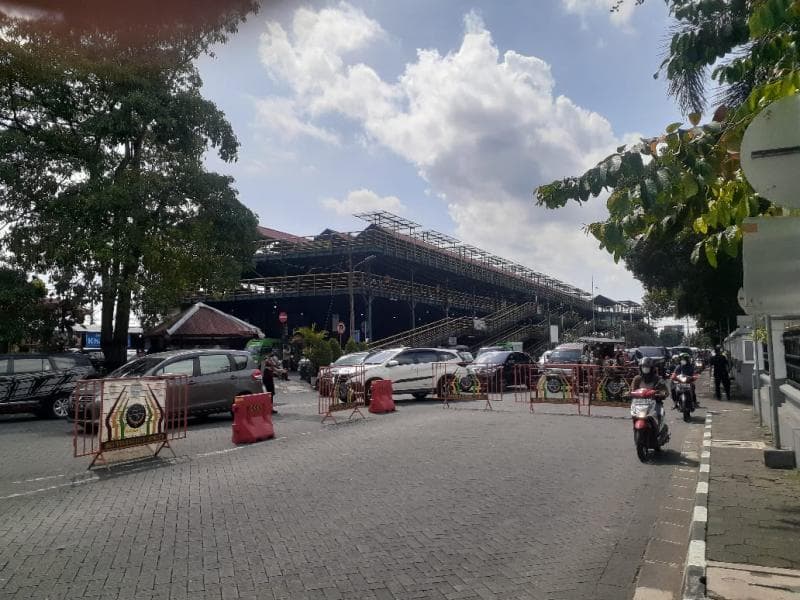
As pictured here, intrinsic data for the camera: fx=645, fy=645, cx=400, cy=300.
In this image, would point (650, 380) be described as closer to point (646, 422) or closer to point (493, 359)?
point (646, 422)

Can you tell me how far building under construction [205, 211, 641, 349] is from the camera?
4253cm

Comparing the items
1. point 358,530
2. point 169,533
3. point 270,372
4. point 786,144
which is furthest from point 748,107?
point 270,372

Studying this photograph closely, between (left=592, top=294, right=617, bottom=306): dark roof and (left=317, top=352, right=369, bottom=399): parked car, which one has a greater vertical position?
(left=592, top=294, right=617, bottom=306): dark roof

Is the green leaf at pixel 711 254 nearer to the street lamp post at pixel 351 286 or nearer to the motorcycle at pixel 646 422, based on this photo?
the motorcycle at pixel 646 422

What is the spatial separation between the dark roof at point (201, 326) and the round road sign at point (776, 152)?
25.4 metres

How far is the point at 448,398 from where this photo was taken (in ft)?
61.9

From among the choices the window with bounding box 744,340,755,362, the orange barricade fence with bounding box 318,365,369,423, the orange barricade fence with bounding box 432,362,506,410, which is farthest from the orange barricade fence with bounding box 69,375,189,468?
the window with bounding box 744,340,755,362

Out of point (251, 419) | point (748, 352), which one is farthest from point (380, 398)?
point (748, 352)

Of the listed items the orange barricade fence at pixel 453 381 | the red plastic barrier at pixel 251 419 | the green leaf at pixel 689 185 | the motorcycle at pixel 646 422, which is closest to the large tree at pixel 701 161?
the green leaf at pixel 689 185

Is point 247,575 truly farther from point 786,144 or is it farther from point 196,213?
point 196,213

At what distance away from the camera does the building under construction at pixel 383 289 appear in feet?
140

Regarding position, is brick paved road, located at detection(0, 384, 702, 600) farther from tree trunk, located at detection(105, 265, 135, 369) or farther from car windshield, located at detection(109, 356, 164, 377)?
tree trunk, located at detection(105, 265, 135, 369)

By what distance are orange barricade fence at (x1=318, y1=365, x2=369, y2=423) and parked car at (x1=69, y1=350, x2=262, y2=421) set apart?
5.72 feet

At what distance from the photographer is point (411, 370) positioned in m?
19.3
